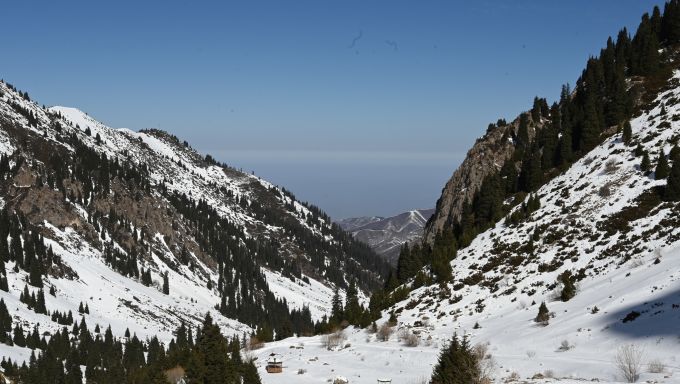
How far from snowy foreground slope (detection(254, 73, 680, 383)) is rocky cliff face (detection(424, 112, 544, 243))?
32178 mm

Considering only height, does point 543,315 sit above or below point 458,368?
above

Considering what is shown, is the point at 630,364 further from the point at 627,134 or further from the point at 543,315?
the point at 627,134

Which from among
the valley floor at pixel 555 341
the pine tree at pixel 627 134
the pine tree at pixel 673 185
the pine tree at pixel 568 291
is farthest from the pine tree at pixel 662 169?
the pine tree at pixel 568 291

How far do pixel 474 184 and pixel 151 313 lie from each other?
376 feet

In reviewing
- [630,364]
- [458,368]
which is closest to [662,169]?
[630,364]

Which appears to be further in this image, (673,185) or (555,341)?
(673,185)

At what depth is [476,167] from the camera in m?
119

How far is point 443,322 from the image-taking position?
2280 inches

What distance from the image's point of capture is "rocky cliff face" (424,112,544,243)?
382 feet

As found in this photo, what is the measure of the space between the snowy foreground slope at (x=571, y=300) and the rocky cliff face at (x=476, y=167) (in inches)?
1267

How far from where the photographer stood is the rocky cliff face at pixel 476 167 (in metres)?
116

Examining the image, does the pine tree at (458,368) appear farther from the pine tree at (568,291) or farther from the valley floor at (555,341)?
the pine tree at (568,291)

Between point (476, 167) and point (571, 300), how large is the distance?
74.1m

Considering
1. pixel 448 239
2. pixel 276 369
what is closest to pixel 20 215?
pixel 448 239
